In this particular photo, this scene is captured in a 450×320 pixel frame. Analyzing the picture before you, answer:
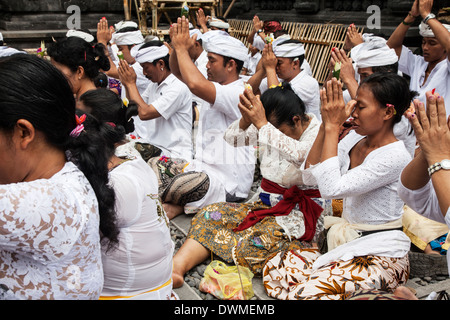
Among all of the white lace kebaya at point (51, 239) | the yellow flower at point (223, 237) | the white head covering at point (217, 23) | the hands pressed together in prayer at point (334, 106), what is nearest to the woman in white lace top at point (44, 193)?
the white lace kebaya at point (51, 239)

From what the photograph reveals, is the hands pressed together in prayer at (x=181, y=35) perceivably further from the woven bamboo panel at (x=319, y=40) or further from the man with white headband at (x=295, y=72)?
the woven bamboo panel at (x=319, y=40)

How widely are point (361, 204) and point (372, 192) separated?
98mm

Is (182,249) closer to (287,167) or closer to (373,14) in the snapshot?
(287,167)

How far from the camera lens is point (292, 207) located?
3.09m

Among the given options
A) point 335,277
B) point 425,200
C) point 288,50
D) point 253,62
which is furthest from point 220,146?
point 253,62

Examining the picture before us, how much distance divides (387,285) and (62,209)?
176 centimetres

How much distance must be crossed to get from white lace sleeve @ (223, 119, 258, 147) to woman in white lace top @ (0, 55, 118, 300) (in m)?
2.03

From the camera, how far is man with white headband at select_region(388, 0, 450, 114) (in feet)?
12.9

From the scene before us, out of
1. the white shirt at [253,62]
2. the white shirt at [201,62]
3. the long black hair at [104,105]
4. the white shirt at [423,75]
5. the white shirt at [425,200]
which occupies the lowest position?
the white shirt at [253,62]

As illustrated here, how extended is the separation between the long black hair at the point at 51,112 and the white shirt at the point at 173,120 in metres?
2.83

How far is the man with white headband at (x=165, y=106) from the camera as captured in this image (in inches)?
171

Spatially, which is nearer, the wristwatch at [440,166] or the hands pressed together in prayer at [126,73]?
the wristwatch at [440,166]

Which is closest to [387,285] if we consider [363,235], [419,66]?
[363,235]

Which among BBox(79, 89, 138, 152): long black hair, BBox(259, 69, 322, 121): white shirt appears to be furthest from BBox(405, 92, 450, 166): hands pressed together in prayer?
BBox(259, 69, 322, 121): white shirt
